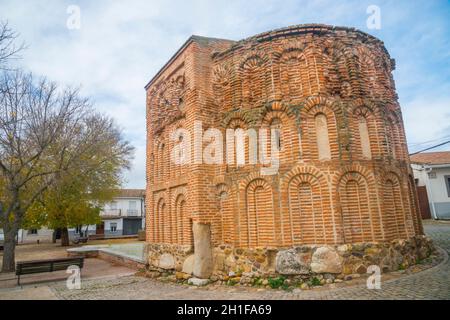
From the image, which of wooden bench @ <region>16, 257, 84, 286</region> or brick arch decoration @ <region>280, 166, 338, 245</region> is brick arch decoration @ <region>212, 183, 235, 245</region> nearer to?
brick arch decoration @ <region>280, 166, 338, 245</region>

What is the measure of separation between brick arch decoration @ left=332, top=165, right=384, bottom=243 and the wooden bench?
8137 mm

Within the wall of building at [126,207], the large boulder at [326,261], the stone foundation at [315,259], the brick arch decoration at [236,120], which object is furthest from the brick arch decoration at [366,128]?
the wall of building at [126,207]

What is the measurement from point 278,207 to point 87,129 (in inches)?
430

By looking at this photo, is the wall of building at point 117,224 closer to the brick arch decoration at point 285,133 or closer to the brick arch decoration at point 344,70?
the brick arch decoration at point 285,133

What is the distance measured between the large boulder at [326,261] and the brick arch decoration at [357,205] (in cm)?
44

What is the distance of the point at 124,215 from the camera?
137 feet

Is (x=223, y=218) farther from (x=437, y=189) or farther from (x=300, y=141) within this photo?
(x=437, y=189)

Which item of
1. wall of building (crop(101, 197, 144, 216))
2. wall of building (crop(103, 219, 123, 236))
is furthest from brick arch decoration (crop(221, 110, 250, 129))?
wall of building (crop(103, 219, 123, 236))

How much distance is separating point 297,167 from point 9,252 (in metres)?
11.6

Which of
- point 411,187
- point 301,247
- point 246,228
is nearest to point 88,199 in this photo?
point 246,228

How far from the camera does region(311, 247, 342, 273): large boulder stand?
6.51m

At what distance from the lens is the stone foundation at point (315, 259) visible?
657cm
